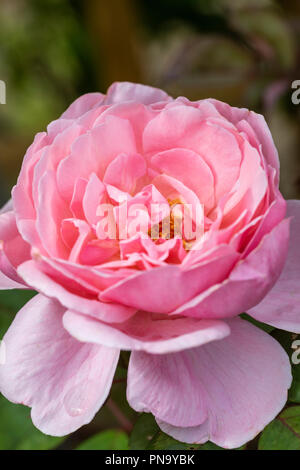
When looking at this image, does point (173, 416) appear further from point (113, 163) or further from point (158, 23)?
point (158, 23)

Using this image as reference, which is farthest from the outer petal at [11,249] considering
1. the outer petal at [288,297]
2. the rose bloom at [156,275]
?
the outer petal at [288,297]

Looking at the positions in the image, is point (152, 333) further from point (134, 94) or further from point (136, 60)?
point (136, 60)

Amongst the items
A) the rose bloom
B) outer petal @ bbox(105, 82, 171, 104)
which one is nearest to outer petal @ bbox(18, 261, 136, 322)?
the rose bloom

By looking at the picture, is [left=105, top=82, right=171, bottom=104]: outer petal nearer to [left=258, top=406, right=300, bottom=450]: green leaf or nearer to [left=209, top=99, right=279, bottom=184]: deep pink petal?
[left=209, top=99, right=279, bottom=184]: deep pink petal

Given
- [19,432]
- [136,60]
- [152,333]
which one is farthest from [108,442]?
[136,60]

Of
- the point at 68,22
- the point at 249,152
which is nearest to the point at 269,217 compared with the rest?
the point at 249,152

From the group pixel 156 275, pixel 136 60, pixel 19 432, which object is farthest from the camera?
pixel 136 60
